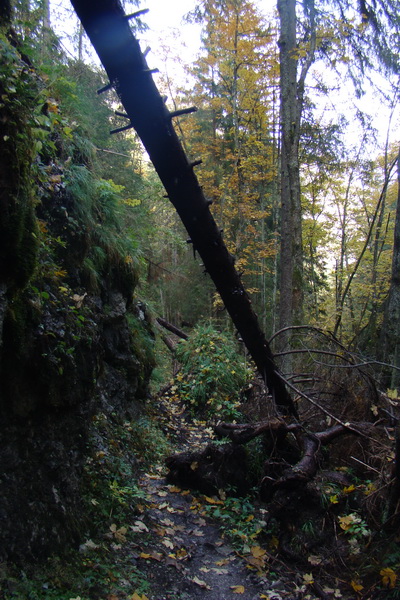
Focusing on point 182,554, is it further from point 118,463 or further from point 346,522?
point 346,522

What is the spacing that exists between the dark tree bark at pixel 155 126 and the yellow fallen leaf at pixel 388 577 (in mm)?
2718

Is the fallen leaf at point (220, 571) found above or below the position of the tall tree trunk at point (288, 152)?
below

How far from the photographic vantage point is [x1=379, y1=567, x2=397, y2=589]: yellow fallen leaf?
324cm

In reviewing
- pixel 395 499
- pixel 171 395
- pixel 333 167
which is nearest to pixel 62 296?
pixel 395 499

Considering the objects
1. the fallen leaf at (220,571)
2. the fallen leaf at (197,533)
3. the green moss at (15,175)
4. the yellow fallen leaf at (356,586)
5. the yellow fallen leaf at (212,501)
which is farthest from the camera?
the yellow fallen leaf at (212,501)

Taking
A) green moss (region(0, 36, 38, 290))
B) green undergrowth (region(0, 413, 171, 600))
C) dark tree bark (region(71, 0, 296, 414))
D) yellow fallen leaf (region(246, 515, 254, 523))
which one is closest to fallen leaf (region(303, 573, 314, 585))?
yellow fallen leaf (region(246, 515, 254, 523))

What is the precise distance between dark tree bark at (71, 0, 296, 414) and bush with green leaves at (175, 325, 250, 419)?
5.85m

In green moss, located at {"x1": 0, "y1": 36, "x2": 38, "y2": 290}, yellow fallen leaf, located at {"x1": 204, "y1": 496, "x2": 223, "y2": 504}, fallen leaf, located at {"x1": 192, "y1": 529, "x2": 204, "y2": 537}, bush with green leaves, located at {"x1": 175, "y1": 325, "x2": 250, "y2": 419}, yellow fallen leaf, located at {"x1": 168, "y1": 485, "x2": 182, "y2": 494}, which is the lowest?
fallen leaf, located at {"x1": 192, "y1": 529, "x2": 204, "y2": 537}

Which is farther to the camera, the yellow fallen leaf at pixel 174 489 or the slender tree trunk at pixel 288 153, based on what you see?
the slender tree trunk at pixel 288 153

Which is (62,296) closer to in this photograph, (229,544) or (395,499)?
(229,544)

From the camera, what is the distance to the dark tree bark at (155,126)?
1.85 meters

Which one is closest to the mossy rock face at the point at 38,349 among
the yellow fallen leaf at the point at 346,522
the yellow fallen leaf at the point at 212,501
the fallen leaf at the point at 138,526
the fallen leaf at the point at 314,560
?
the fallen leaf at the point at 138,526

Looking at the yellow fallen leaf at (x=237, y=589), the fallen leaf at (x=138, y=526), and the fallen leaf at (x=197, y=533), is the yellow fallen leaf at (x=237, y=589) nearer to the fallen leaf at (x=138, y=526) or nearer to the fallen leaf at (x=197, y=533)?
the fallen leaf at (x=197, y=533)

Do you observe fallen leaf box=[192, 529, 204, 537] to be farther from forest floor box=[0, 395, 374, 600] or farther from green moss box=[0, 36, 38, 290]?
green moss box=[0, 36, 38, 290]
